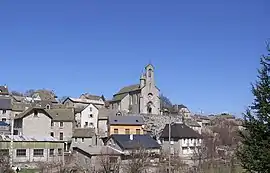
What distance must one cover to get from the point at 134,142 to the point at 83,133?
36.5 ft

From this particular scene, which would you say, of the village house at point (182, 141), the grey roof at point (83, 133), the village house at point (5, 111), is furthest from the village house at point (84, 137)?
the village house at point (5, 111)

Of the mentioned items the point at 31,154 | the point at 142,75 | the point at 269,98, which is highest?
the point at 142,75

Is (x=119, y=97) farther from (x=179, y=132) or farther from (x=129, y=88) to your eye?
(x=179, y=132)

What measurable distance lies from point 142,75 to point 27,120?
2775 centimetres

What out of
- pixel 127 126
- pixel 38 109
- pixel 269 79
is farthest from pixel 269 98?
pixel 127 126

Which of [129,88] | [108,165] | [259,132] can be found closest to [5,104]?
[129,88]

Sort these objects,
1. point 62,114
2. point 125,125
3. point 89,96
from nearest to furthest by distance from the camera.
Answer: point 62,114, point 125,125, point 89,96

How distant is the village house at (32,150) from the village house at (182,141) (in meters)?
18.1

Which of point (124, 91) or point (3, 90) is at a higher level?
point (3, 90)

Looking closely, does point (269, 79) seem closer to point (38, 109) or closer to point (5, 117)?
point (38, 109)

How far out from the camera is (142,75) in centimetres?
7644

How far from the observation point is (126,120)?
2611 inches

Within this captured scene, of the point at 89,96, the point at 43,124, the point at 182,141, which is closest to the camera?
the point at 43,124

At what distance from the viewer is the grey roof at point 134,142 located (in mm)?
50469
